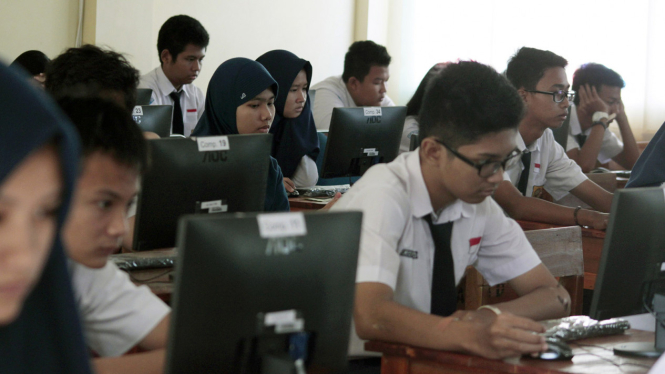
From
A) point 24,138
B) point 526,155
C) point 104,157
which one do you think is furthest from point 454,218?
point 526,155

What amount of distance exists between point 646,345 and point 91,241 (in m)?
1.12

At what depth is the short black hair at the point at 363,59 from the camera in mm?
4867

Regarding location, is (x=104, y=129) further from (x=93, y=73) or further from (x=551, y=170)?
(x=551, y=170)

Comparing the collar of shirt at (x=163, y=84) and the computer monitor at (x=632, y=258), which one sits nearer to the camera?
the computer monitor at (x=632, y=258)

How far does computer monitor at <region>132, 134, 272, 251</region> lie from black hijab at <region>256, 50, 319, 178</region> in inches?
72.2

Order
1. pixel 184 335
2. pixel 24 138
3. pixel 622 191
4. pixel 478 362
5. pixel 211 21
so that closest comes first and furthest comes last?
pixel 24 138
pixel 184 335
pixel 478 362
pixel 622 191
pixel 211 21

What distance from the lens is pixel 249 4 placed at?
19.4 ft

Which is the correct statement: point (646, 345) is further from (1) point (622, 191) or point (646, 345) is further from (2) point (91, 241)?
(2) point (91, 241)

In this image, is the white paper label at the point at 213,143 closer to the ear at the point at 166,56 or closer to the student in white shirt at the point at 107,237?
the student in white shirt at the point at 107,237

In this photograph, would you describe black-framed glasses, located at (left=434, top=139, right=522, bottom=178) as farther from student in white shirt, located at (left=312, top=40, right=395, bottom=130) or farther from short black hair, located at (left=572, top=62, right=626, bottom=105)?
short black hair, located at (left=572, top=62, right=626, bottom=105)

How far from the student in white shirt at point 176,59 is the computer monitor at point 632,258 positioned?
11.4 ft

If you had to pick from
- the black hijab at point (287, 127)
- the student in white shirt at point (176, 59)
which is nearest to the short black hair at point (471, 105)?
the black hijab at point (287, 127)

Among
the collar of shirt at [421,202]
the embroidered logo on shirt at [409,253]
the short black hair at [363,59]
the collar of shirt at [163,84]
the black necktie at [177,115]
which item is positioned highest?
the short black hair at [363,59]

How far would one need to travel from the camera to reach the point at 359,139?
10.2 ft
